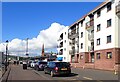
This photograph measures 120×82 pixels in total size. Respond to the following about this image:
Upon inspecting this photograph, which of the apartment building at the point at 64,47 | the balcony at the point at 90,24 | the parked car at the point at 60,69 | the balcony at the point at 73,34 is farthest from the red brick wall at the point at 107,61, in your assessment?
the apartment building at the point at 64,47

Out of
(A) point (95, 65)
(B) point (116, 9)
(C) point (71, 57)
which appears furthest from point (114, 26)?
(C) point (71, 57)

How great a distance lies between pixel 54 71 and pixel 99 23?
24.0 m

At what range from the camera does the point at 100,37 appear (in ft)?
163

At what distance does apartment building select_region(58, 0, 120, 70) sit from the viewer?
42.9 meters

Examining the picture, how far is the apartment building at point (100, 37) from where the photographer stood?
42.9 metres

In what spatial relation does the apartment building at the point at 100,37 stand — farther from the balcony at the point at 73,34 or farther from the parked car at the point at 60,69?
the parked car at the point at 60,69

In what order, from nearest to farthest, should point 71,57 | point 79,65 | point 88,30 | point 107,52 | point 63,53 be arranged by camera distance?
point 107,52, point 88,30, point 79,65, point 71,57, point 63,53

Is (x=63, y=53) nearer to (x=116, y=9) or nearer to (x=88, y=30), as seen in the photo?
(x=88, y=30)

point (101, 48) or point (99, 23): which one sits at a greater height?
point (99, 23)

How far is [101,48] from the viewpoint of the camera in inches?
1927

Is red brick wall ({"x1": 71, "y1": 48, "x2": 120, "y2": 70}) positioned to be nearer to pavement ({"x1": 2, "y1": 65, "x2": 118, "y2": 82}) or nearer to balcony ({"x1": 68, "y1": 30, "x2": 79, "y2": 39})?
pavement ({"x1": 2, "y1": 65, "x2": 118, "y2": 82})

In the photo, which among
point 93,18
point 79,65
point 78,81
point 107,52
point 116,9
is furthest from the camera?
point 79,65

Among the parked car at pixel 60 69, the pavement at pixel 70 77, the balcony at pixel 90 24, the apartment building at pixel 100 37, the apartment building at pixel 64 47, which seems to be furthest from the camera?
the apartment building at pixel 64 47

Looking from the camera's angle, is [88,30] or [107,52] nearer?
[107,52]
